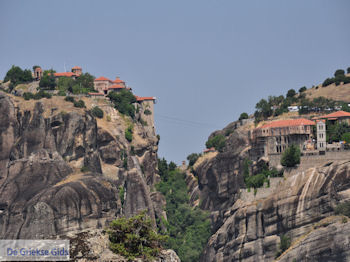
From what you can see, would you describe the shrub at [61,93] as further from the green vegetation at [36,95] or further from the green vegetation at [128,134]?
the green vegetation at [128,134]

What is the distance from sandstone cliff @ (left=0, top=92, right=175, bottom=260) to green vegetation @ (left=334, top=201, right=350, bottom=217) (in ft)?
165

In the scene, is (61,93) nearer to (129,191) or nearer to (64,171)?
(64,171)

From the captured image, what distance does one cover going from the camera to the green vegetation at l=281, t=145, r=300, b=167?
139 m

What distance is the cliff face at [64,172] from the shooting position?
15862cm

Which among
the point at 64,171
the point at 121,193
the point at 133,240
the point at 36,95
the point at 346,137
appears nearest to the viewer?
the point at 133,240

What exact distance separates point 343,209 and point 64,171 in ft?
229

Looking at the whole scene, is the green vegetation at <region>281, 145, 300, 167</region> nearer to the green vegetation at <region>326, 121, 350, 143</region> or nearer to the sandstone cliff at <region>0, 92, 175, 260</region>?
the green vegetation at <region>326, 121, 350, 143</region>

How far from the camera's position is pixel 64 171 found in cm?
17012

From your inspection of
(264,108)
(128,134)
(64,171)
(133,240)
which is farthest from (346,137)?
(133,240)

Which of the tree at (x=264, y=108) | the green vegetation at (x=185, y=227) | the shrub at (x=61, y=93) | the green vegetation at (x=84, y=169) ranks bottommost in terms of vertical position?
the green vegetation at (x=185, y=227)

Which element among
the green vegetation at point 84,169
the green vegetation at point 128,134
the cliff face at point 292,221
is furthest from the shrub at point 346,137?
the green vegetation at point 128,134

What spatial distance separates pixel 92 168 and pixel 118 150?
49.4 ft

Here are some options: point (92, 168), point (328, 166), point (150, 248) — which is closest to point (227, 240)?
point (328, 166)

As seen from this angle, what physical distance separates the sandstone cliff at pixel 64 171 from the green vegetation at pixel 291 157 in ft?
128
